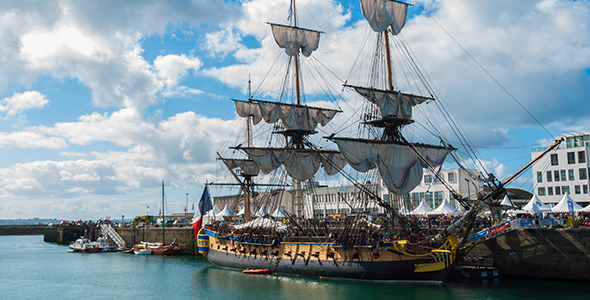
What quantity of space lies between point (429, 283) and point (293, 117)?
24.7 metres

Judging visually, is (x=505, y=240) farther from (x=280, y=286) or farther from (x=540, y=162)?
(x=540, y=162)

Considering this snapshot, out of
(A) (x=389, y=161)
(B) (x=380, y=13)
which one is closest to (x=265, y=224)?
(A) (x=389, y=161)

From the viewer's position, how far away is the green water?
31922mm

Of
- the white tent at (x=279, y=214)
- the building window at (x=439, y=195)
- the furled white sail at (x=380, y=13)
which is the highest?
the furled white sail at (x=380, y=13)

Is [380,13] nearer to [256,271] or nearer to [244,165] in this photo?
[256,271]

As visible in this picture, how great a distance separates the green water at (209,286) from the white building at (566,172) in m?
35.6

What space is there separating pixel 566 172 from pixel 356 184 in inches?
1577

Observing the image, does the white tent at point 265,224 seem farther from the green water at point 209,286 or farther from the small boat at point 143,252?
the small boat at point 143,252

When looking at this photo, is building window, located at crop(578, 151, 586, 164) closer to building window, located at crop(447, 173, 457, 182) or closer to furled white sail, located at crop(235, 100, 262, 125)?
building window, located at crop(447, 173, 457, 182)

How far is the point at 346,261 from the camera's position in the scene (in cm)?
3684

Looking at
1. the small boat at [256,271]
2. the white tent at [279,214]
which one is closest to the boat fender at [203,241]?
the white tent at [279,214]

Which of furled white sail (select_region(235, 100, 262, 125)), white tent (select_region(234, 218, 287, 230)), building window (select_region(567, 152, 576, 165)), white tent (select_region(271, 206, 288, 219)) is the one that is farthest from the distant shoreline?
building window (select_region(567, 152, 576, 165))

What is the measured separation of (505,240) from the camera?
3791 centimetres

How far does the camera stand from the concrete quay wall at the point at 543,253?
34094mm
